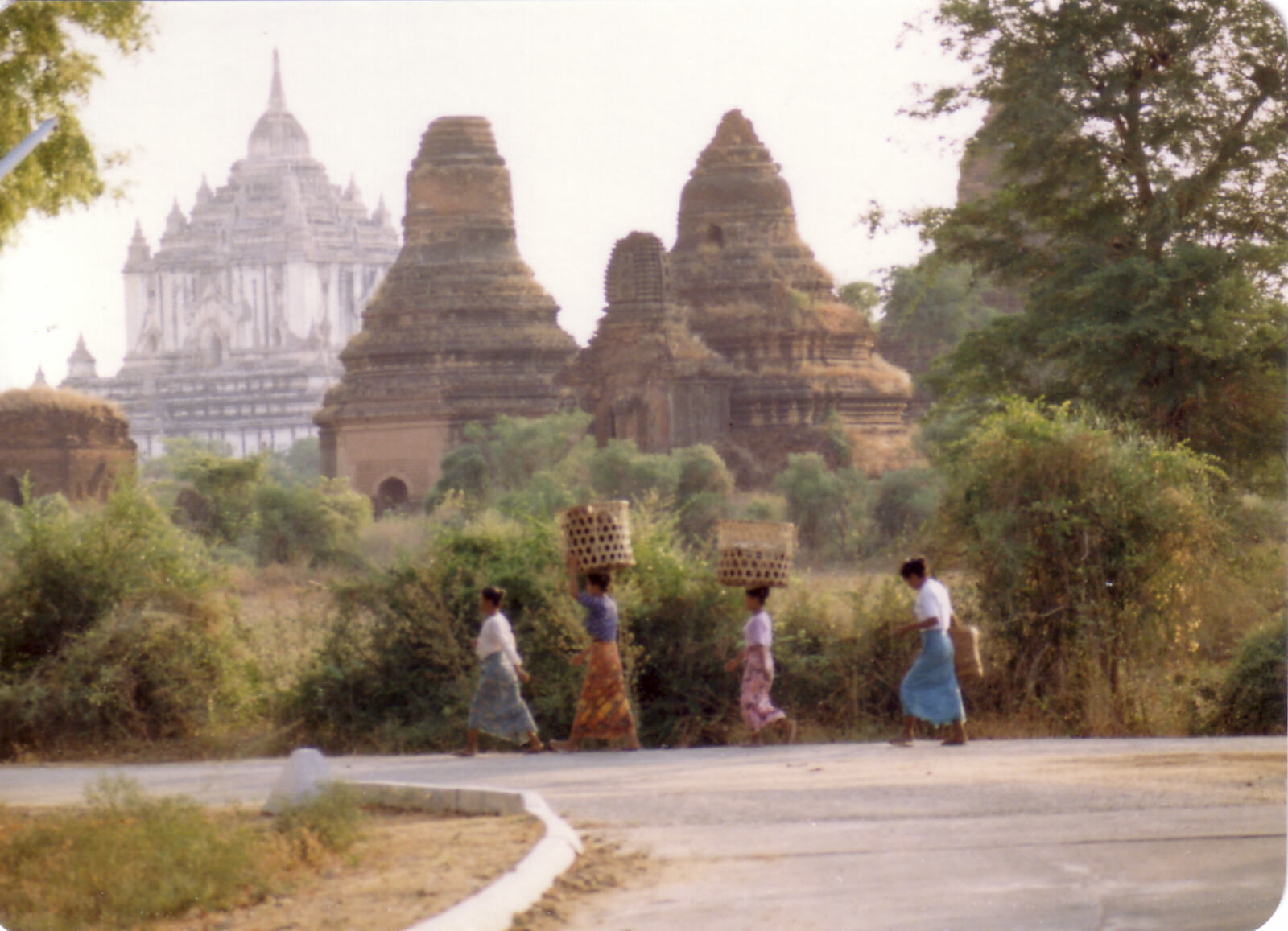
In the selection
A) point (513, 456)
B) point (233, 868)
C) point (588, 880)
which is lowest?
point (588, 880)

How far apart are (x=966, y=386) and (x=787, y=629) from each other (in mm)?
4343

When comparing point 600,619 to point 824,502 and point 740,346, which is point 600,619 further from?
point 740,346

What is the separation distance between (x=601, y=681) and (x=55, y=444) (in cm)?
2315

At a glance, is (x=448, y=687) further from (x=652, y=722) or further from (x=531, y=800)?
(x=531, y=800)

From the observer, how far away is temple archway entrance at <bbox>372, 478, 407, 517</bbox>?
3547cm

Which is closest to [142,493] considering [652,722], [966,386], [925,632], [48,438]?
[652,722]

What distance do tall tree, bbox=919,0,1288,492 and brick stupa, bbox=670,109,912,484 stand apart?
18.2m

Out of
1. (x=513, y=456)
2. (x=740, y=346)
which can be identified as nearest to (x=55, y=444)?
(x=513, y=456)

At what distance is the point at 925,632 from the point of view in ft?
34.0

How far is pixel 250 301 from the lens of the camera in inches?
1486

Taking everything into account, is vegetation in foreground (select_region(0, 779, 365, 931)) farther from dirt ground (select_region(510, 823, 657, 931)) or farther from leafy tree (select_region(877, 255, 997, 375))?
leafy tree (select_region(877, 255, 997, 375))

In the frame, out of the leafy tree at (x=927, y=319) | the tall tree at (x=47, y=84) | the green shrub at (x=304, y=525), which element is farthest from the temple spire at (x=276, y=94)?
the leafy tree at (x=927, y=319)

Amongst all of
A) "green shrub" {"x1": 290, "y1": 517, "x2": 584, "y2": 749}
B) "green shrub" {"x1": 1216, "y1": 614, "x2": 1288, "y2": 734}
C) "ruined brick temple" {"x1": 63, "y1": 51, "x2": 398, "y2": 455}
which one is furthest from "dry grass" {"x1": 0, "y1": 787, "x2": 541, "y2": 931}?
"ruined brick temple" {"x1": 63, "y1": 51, "x2": 398, "y2": 455}

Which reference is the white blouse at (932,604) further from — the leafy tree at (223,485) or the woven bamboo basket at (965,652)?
the leafy tree at (223,485)
